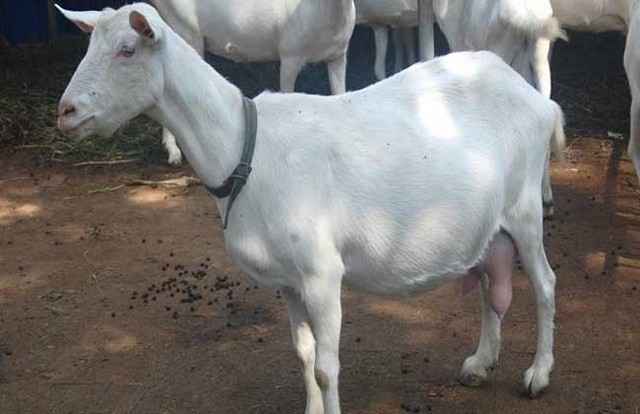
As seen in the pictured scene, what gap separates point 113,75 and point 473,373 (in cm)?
208

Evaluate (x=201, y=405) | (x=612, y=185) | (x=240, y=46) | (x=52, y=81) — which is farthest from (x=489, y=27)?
(x=52, y=81)

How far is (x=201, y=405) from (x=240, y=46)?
3.95 metres

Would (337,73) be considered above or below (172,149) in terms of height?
above

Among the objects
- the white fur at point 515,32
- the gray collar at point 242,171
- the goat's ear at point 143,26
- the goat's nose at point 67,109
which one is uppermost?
the goat's ear at point 143,26

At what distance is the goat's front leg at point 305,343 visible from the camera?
391cm

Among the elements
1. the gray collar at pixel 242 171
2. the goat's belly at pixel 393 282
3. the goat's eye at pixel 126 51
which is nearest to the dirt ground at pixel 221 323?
the goat's belly at pixel 393 282

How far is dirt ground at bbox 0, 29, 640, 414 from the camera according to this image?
4.45 metres

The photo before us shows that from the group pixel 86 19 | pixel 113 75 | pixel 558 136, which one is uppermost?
pixel 86 19

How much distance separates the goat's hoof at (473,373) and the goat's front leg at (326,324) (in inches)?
35.8

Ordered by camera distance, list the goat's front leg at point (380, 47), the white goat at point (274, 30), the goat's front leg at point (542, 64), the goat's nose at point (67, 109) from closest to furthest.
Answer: the goat's nose at point (67, 109), the goat's front leg at point (542, 64), the white goat at point (274, 30), the goat's front leg at point (380, 47)

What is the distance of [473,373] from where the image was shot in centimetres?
444

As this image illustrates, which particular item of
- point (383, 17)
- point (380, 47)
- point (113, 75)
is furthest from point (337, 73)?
point (113, 75)

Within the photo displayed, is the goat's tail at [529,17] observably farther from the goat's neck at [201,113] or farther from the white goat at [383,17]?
the goat's neck at [201,113]

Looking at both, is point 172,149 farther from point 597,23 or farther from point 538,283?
point 538,283
